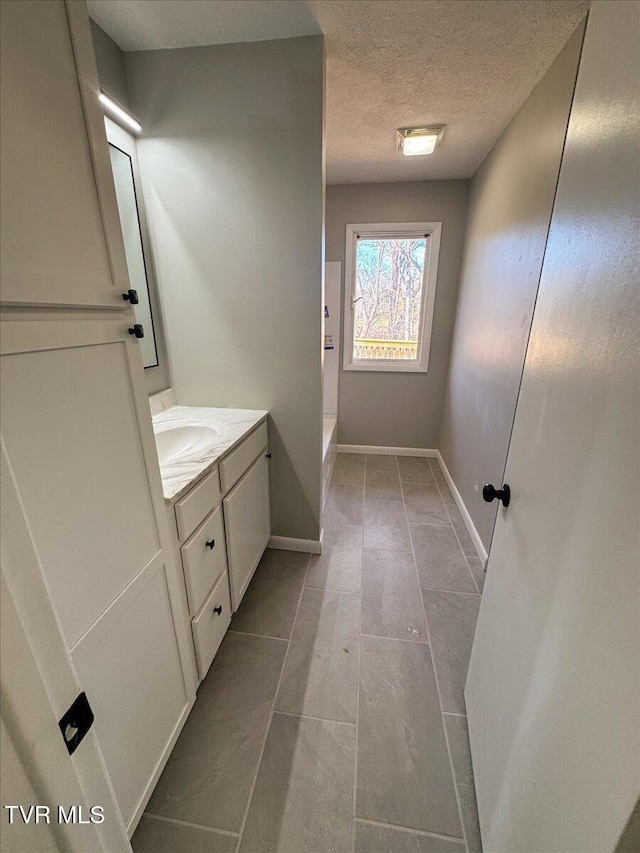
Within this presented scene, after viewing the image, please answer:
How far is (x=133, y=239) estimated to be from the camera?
5.47 ft

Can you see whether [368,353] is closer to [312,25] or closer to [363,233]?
[363,233]

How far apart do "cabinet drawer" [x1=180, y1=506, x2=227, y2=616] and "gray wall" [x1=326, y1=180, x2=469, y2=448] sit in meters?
2.40

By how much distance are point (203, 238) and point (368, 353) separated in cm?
211

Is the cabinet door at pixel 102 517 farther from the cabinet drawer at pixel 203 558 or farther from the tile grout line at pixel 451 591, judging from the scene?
the tile grout line at pixel 451 591

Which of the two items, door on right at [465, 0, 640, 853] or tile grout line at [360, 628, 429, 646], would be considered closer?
door on right at [465, 0, 640, 853]

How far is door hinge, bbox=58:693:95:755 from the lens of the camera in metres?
0.45

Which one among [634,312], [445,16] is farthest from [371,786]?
[445,16]

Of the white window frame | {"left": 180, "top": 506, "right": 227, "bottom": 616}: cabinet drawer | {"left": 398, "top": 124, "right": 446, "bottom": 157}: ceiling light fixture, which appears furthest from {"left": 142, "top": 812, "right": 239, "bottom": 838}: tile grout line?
{"left": 398, "top": 124, "right": 446, "bottom": 157}: ceiling light fixture

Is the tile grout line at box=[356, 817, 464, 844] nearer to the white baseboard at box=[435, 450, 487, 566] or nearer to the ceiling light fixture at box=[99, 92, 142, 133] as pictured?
the white baseboard at box=[435, 450, 487, 566]

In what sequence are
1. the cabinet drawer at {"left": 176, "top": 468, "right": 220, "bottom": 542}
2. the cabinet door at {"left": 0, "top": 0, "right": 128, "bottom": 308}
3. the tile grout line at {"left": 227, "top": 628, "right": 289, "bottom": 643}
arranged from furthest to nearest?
the tile grout line at {"left": 227, "top": 628, "right": 289, "bottom": 643} → the cabinet drawer at {"left": 176, "top": 468, "right": 220, "bottom": 542} → the cabinet door at {"left": 0, "top": 0, "right": 128, "bottom": 308}

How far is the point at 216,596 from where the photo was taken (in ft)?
4.70

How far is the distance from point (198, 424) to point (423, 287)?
2.56 metres

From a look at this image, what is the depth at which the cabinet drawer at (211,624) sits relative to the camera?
1301mm

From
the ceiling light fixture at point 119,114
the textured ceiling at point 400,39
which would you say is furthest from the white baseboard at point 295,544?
the textured ceiling at point 400,39
